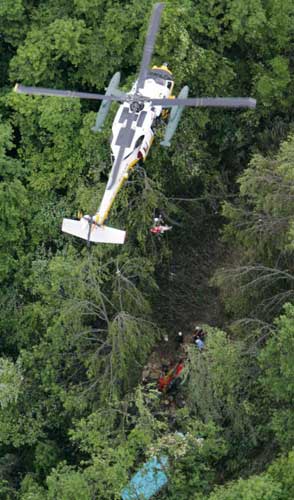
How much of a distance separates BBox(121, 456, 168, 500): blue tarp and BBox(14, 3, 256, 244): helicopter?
5758 mm

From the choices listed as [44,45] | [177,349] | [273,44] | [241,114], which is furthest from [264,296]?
[44,45]

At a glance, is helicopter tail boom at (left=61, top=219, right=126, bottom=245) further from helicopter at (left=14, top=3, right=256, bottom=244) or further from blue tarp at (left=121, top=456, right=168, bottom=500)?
blue tarp at (left=121, top=456, right=168, bottom=500)

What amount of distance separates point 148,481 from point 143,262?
6727 millimetres

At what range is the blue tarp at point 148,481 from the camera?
20078 mm

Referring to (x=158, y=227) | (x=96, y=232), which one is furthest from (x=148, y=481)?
(x=158, y=227)

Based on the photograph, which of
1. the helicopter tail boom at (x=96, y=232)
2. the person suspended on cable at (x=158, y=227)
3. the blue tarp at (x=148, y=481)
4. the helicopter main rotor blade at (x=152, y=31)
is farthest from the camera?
the person suspended on cable at (x=158, y=227)

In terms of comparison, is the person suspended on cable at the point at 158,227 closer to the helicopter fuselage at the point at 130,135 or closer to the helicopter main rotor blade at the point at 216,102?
the helicopter fuselage at the point at 130,135

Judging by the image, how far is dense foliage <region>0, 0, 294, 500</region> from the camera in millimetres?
21234

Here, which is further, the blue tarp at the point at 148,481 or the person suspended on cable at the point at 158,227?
the person suspended on cable at the point at 158,227

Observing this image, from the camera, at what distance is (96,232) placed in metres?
22.1

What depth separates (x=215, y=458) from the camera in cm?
2147

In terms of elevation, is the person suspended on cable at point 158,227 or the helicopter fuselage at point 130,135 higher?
the helicopter fuselage at point 130,135

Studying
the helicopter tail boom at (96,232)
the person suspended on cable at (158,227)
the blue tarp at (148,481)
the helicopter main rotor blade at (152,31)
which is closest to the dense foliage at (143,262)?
the blue tarp at (148,481)

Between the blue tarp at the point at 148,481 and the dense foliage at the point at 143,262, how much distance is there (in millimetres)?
209
